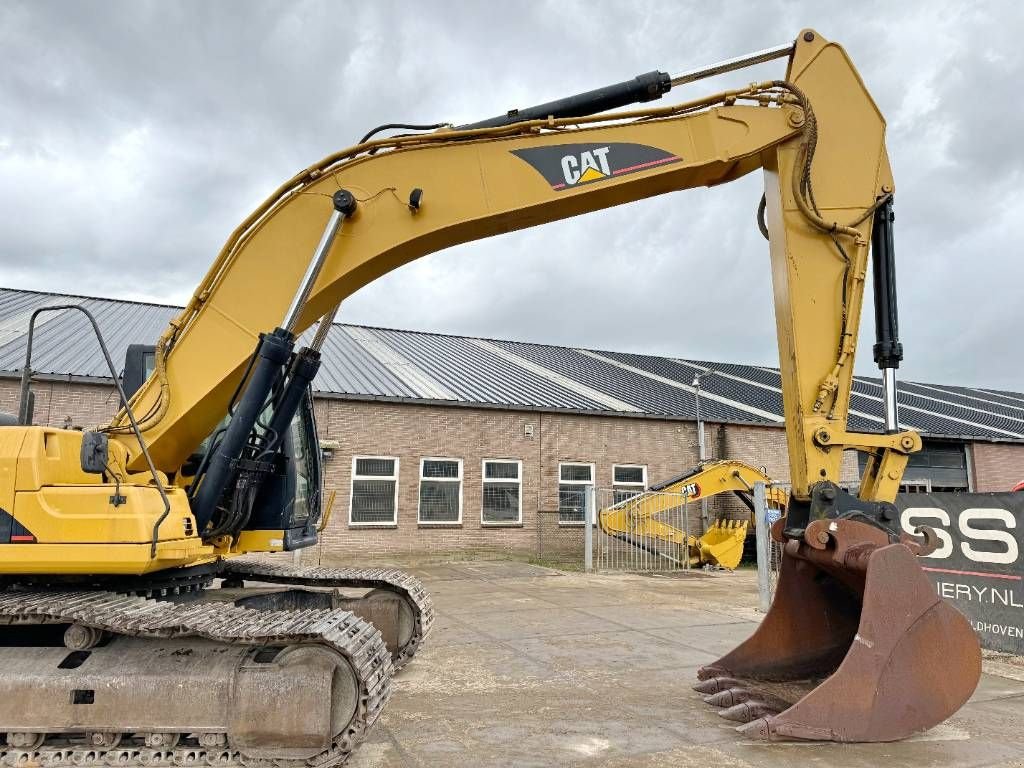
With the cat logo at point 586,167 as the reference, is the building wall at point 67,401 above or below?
below

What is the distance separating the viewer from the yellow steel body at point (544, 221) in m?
4.66

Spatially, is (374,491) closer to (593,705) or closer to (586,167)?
(593,705)

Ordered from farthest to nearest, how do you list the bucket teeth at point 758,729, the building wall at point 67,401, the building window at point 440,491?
the building window at point 440,491 → the building wall at point 67,401 → the bucket teeth at point 758,729

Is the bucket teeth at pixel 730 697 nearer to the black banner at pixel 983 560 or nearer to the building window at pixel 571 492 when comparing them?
the black banner at pixel 983 560

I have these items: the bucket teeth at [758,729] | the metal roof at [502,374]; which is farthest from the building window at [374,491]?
the bucket teeth at [758,729]

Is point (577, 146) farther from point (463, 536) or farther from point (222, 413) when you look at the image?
point (463, 536)

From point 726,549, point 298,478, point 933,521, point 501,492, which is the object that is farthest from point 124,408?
point 726,549

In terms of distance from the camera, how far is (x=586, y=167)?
486cm

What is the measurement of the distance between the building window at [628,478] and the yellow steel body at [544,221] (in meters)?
13.7

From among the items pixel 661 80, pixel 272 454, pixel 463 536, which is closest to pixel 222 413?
pixel 272 454

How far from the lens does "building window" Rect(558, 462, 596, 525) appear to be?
17766 millimetres

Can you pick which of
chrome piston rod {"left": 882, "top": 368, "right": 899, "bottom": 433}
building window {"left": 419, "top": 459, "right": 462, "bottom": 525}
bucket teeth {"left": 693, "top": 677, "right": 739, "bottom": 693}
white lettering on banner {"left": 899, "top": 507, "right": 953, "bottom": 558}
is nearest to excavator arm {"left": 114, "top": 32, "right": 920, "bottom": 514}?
chrome piston rod {"left": 882, "top": 368, "right": 899, "bottom": 433}

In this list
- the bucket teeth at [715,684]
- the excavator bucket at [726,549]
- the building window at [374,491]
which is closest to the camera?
the bucket teeth at [715,684]

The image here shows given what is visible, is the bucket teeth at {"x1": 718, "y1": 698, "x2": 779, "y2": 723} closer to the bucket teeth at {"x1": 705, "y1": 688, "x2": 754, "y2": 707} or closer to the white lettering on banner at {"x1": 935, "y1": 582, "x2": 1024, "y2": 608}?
the bucket teeth at {"x1": 705, "y1": 688, "x2": 754, "y2": 707}
